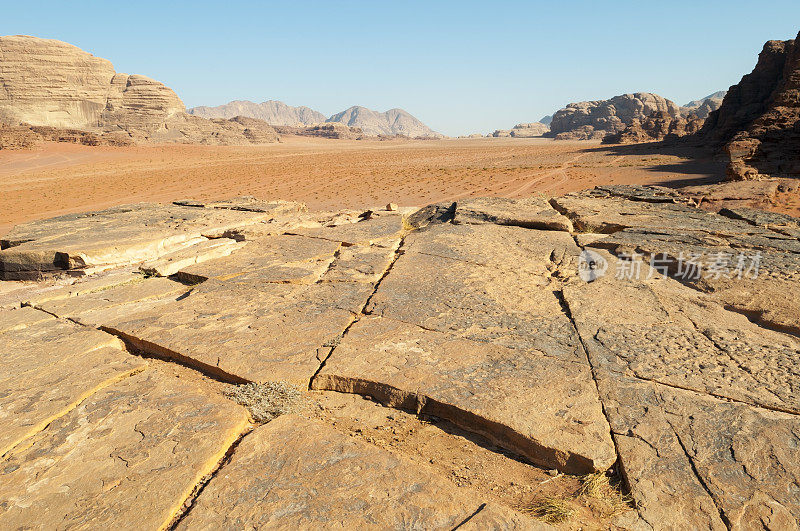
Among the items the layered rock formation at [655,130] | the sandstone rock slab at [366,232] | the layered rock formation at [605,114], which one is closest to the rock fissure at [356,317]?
the sandstone rock slab at [366,232]

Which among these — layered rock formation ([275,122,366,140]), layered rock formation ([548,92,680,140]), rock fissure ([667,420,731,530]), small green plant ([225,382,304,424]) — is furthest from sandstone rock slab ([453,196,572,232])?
layered rock formation ([275,122,366,140])

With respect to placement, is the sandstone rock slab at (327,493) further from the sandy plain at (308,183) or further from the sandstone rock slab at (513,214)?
the sandy plain at (308,183)

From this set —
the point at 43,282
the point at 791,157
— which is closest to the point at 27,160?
the point at 43,282

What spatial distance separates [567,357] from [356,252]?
97.1 inches

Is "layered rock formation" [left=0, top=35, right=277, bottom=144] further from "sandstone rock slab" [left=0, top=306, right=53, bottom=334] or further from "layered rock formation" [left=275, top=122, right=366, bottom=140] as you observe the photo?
"sandstone rock slab" [left=0, top=306, right=53, bottom=334]

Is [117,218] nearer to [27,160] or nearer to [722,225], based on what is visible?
[722,225]

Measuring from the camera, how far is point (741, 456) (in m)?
1.70

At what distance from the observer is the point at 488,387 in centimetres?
211

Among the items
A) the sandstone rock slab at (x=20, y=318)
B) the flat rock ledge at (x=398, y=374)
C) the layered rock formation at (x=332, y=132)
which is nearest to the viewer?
the flat rock ledge at (x=398, y=374)

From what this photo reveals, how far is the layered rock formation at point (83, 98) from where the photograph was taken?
149ft

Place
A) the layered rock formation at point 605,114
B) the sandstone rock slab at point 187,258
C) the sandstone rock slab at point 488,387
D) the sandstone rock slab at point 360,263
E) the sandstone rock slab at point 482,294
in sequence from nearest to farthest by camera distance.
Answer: the sandstone rock slab at point 488,387, the sandstone rock slab at point 482,294, the sandstone rock slab at point 360,263, the sandstone rock slab at point 187,258, the layered rock formation at point 605,114

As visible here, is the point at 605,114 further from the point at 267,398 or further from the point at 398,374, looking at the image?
the point at 267,398

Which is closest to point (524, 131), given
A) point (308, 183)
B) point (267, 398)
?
point (308, 183)

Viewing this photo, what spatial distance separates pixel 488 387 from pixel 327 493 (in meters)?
0.91
